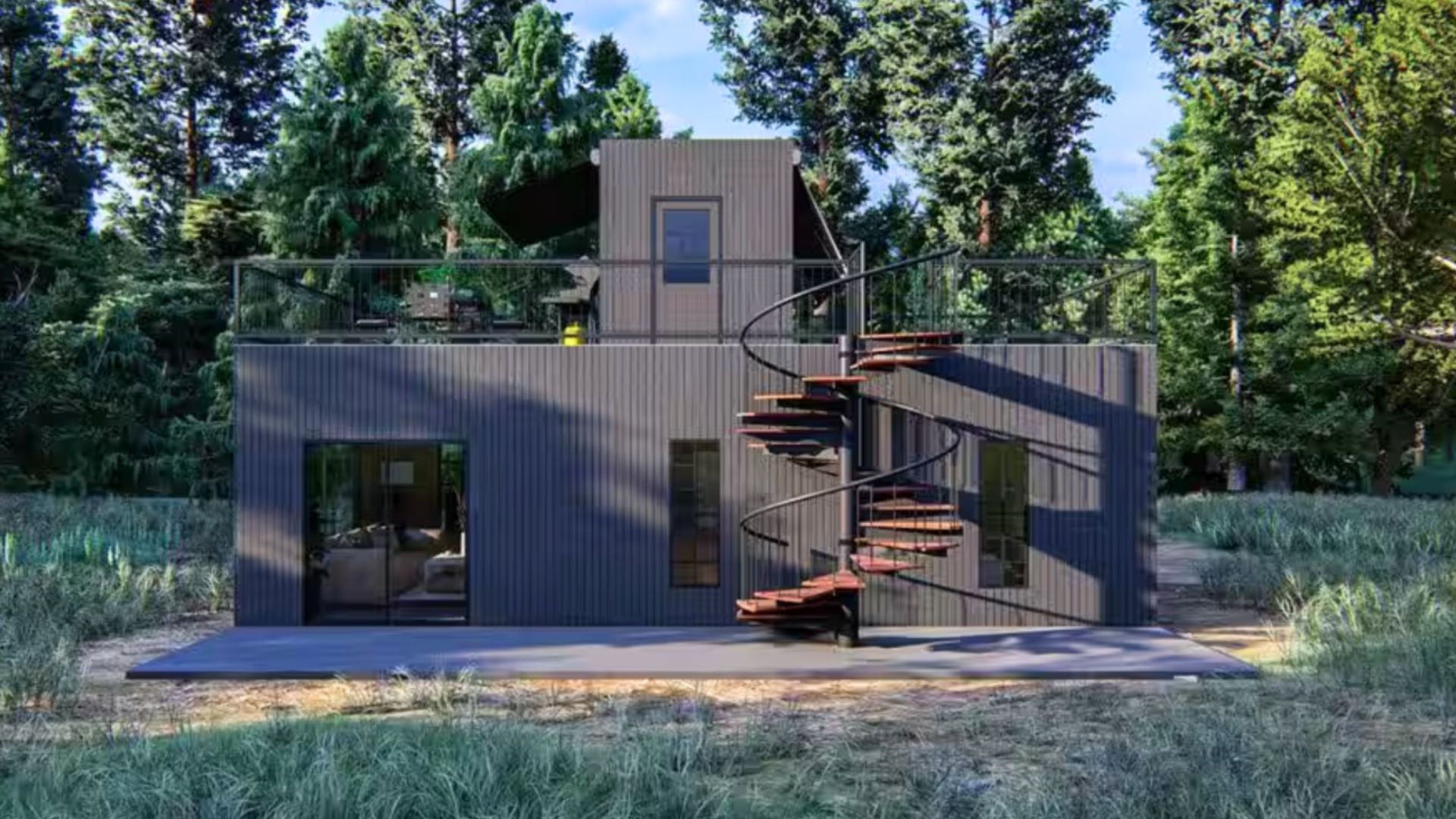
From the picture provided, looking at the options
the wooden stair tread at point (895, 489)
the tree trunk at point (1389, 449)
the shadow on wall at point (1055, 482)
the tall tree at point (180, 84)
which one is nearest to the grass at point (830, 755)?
the shadow on wall at point (1055, 482)

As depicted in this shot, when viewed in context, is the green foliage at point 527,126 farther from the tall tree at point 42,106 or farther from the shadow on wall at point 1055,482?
the shadow on wall at point 1055,482

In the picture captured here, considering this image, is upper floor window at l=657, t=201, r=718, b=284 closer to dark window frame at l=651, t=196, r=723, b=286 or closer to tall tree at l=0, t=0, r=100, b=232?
dark window frame at l=651, t=196, r=723, b=286

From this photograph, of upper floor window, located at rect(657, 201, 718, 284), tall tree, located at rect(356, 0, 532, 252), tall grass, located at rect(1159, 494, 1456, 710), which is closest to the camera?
tall grass, located at rect(1159, 494, 1456, 710)

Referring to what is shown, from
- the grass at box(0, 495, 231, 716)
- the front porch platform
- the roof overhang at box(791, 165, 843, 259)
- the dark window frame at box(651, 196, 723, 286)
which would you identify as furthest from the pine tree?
the front porch platform

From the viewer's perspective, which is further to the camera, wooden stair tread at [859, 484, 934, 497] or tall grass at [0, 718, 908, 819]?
wooden stair tread at [859, 484, 934, 497]

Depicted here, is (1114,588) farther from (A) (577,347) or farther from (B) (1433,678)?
(A) (577,347)

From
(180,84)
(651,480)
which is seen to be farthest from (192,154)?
(651,480)

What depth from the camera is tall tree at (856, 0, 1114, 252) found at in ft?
81.4

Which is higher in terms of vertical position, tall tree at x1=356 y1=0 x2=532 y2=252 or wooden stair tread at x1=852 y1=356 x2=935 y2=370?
tall tree at x1=356 y1=0 x2=532 y2=252

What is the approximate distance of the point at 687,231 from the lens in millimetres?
12008

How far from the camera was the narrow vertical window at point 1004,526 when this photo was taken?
10.2 metres

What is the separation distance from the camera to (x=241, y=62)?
3055 cm

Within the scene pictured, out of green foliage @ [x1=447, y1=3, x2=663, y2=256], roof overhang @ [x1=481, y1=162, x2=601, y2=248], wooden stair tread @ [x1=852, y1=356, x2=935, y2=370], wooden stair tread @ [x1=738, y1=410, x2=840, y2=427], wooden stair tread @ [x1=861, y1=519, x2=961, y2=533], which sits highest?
green foliage @ [x1=447, y1=3, x2=663, y2=256]

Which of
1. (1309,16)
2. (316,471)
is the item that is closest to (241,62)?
(316,471)
